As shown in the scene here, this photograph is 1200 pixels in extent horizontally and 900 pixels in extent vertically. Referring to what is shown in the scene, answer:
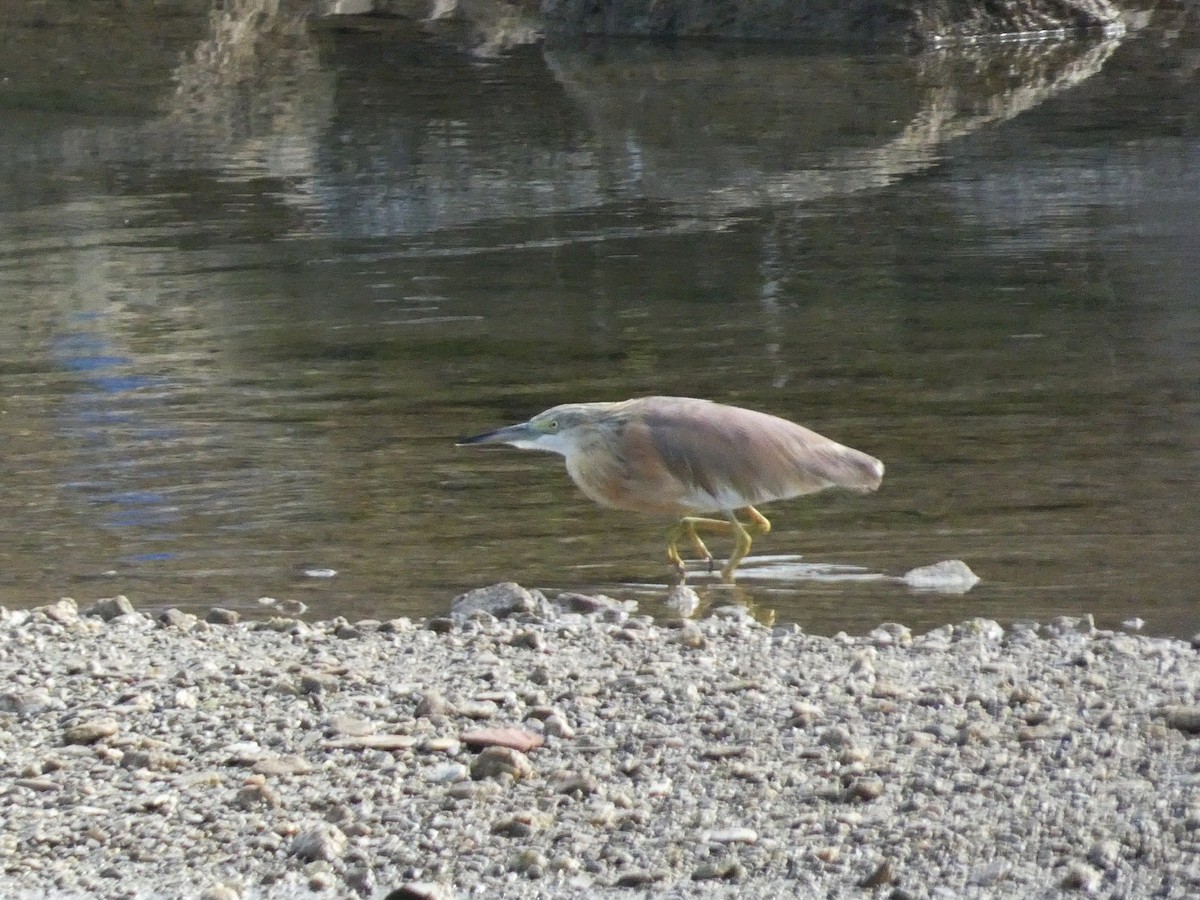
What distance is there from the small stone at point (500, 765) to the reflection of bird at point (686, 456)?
2322mm

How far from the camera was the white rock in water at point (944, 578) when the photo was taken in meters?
7.25

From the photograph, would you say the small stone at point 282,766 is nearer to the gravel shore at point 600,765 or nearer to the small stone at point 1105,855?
the gravel shore at point 600,765

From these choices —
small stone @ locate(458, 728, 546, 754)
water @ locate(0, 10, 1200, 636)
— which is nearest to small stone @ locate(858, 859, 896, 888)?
small stone @ locate(458, 728, 546, 754)

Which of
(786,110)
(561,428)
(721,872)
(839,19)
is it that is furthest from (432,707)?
(839,19)

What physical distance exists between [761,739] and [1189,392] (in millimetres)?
5223

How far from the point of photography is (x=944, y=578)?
7.29m

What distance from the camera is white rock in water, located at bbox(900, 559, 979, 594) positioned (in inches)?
285

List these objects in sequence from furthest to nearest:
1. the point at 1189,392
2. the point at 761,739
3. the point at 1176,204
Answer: the point at 1176,204
the point at 1189,392
the point at 761,739

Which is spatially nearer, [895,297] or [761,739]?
[761,739]

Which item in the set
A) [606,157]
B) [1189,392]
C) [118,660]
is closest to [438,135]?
[606,157]

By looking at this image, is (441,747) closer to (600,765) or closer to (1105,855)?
(600,765)

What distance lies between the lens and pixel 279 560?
26.0 feet

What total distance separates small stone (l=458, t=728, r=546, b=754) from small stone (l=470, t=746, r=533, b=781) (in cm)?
11

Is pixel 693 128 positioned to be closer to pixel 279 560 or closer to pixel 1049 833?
pixel 279 560
